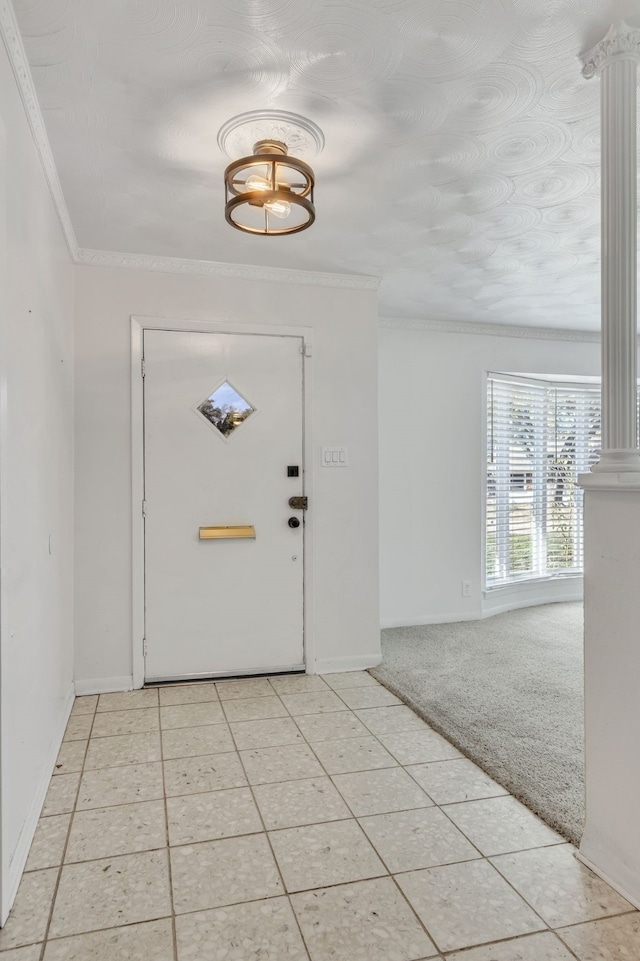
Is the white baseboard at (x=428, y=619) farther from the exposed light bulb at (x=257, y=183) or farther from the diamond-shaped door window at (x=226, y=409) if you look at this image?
the exposed light bulb at (x=257, y=183)

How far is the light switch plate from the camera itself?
11.9 feet

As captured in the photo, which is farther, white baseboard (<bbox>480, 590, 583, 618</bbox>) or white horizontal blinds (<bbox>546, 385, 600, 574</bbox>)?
white horizontal blinds (<bbox>546, 385, 600, 574</bbox>)

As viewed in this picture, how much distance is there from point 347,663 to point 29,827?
6.70 ft

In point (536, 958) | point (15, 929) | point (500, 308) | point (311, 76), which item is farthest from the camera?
point (500, 308)

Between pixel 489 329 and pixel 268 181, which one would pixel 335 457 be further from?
pixel 489 329

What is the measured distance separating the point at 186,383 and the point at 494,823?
2.57 meters

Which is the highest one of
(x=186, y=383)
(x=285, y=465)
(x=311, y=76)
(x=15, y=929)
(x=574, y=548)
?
(x=311, y=76)

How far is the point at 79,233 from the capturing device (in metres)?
2.99

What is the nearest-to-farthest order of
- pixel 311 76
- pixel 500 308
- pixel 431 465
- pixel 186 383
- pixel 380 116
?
pixel 311 76 < pixel 380 116 < pixel 186 383 < pixel 500 308 < pixel 431 465

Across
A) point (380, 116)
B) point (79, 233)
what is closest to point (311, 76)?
point (380, 116)

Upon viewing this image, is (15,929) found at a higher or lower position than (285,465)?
lower

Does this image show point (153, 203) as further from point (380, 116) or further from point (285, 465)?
point (285, 465)

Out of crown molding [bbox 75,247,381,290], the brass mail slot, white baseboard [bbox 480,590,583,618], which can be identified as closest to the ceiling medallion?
crown molding [bbox 75,247,381,290]

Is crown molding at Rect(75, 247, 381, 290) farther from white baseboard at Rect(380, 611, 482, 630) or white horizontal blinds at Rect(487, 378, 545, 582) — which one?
white baseboard at Rect(380, 611, 482, 630)
